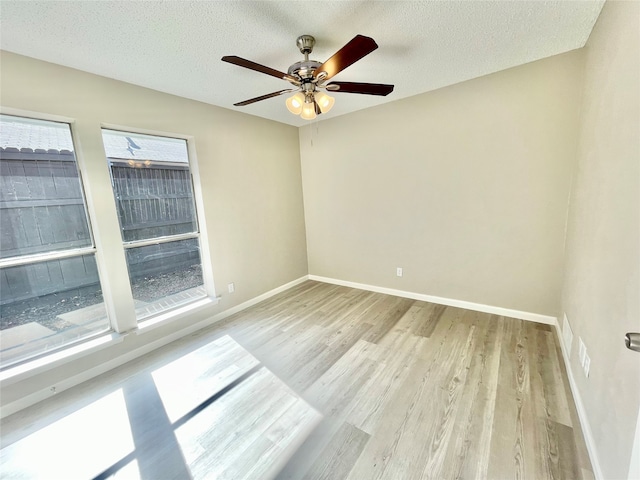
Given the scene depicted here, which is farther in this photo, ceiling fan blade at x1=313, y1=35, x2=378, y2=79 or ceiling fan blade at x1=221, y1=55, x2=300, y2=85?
ceiling fan blade at x1=221, y1=55, x2=300, y2=85

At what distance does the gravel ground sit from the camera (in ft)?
6.31

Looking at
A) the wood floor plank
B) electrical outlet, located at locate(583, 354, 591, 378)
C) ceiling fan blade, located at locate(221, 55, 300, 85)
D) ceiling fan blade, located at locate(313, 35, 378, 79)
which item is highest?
ceiling fan blade, located at locate(221, 55, 300, 85)

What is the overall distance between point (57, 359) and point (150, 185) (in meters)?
1.63

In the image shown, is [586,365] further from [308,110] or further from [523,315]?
[308,110]

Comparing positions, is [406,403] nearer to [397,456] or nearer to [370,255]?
[397,456]

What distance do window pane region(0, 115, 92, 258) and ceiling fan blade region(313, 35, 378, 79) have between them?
83.3 inches

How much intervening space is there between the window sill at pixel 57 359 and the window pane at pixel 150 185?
0.91m

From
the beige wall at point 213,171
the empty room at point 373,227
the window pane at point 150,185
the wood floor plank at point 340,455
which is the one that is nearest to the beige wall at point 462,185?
the empty room at point 373,227

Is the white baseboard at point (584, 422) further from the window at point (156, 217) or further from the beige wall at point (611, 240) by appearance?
the window at point (156, 217)

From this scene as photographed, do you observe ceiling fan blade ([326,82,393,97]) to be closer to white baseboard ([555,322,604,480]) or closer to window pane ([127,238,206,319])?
window pane ([127,238,206,319])

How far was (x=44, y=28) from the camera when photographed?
62.0 inches

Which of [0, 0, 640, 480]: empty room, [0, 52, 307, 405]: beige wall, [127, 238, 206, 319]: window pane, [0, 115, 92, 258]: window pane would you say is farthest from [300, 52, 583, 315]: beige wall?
[0, 115, 92, 258]: window pane

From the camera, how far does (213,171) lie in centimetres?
298

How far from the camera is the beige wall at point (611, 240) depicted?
105cm
